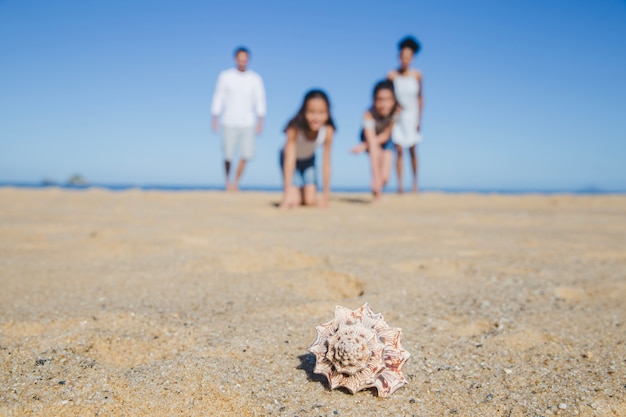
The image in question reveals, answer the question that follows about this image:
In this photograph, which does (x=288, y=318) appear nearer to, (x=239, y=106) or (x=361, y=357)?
(x=361, y=357)

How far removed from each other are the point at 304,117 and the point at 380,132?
1.60m

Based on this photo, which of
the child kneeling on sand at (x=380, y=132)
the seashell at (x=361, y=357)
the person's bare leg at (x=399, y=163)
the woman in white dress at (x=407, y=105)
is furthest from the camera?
the person's bare leg at (x=399, y=163)

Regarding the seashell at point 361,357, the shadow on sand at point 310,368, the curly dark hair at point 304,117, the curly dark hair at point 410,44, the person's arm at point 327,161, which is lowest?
the shadow on sand at point 310,368

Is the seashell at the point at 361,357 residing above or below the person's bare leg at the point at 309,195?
below

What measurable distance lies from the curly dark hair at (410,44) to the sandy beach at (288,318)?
13.6ft

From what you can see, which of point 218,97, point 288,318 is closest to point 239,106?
point 218,97

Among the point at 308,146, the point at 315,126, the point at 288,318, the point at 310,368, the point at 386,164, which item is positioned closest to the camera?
the point at 310,368

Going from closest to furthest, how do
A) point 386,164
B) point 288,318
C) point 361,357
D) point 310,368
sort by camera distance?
point 361,357 < point 310,368 < point 288,318 < point 386,164

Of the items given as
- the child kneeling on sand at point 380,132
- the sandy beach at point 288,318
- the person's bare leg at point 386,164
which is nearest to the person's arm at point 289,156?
the child kneeling on sand at point 380,132

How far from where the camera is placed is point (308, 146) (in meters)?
6.07

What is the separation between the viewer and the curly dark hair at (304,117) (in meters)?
5.26

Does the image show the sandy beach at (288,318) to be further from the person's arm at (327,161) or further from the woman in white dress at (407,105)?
the woman in white dress at (407,105)

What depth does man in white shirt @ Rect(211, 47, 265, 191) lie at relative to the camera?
7.33m

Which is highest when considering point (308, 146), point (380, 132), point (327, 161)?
point (380, 132)
